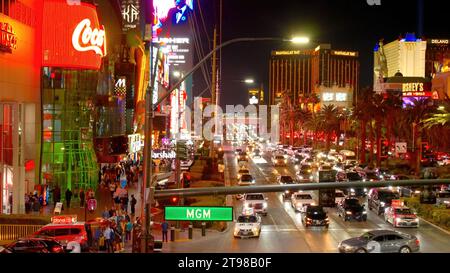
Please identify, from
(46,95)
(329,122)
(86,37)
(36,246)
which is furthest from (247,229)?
(329,122)

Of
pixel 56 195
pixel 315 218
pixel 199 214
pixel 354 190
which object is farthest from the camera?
pixel 354 190

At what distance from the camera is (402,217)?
34.9 metres

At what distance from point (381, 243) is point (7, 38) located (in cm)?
2315

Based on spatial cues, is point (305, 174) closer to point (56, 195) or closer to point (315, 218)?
point (315, 218)

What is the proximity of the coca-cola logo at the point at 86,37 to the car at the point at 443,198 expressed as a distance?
24.9 metres

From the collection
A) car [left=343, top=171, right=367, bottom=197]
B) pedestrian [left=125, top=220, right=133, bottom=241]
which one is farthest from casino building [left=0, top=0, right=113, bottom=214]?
car [left=343, top=171, right=367, bottom=197]

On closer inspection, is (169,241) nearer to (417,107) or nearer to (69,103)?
(69,103)

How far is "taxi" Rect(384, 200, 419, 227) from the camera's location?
34.8 m

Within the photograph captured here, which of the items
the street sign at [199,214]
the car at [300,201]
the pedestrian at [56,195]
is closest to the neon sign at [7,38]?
the pedestrian at [56,195]

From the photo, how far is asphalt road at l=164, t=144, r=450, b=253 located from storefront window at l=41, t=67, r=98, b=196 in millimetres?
11344

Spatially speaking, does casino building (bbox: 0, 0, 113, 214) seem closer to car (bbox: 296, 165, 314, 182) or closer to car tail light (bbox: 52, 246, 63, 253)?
car tail light (bbox: 52, 246, 63, 253)

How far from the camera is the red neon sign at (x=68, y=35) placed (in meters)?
40.6

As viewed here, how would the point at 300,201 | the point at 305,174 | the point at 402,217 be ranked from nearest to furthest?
the point at 402,217 → the point at 300,201 → the point at 305,174
